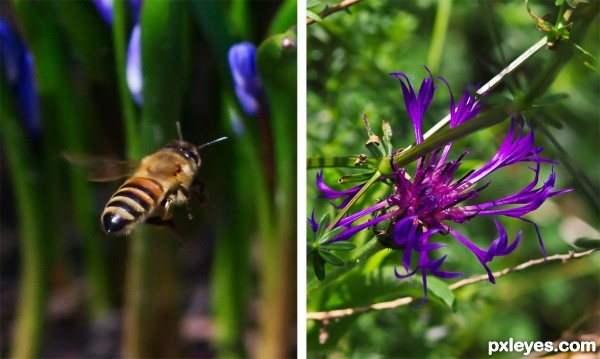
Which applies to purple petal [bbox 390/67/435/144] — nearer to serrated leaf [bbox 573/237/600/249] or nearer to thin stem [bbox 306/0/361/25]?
thin stem [bbox 306/0/361/25]

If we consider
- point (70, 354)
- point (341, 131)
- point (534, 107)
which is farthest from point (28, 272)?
point (534, 107)

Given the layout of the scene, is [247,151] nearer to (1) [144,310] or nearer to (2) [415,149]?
(1) [144,310]


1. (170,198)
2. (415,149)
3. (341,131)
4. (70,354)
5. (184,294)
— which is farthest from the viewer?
(70,354)

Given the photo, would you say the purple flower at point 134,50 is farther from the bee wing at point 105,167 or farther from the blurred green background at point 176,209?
the bee wing at point 105,167

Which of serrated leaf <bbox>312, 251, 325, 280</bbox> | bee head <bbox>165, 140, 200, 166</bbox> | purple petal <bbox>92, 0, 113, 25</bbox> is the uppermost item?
purple petal <bbox>92, 0, 113, 25</bbox>

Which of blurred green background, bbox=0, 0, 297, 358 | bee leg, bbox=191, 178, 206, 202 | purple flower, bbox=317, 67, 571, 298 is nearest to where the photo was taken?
purple flower, bbox=317, 67, 571, 298

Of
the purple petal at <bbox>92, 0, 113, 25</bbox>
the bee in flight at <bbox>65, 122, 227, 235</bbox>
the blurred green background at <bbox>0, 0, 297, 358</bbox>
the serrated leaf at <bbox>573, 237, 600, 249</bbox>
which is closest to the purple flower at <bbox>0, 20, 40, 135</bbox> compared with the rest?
the blurred green background at <bbox>0, 0, 297, 358</bbox>

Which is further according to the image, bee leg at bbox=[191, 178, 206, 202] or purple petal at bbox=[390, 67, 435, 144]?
bee leg at bbox=[191, 178, 206, 202]
